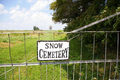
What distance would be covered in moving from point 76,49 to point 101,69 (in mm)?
1688

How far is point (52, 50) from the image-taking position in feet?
5.65

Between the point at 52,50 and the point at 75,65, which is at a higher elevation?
the point at 52,50

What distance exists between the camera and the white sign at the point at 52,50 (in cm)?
170

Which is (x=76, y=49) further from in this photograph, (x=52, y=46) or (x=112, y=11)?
(x=52, y=46)

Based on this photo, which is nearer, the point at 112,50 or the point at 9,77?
the point at 9,77

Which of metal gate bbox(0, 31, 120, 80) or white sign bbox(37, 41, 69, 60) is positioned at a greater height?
white sign bbox(37, 41, 69, 60)

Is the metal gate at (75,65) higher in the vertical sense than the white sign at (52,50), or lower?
lower

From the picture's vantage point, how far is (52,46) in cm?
172

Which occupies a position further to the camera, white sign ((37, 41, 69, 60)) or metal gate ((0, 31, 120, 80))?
metal gate ((0, 31, 120, 80))

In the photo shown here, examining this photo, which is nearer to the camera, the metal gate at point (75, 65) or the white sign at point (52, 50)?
the white sign at point (52, 50)

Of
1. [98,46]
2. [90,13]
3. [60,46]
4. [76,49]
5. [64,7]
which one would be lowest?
[76,49]

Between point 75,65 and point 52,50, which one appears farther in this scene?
point 75,65

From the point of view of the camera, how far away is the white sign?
5.58ft

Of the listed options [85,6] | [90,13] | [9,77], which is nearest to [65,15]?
[85,6]
